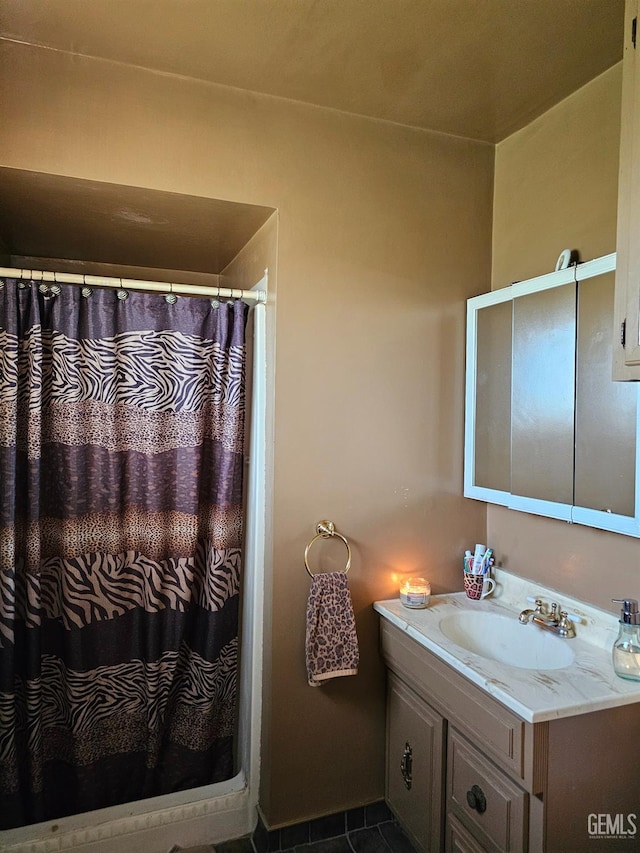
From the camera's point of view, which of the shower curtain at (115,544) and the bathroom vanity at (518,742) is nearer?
the bathroom vanity at (518,742)

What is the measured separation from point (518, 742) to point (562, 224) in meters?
1.56

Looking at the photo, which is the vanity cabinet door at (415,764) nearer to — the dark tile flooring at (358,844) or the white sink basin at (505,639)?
the dark tile flooring at (358,844)

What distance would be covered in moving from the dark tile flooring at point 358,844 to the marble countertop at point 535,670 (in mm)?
767

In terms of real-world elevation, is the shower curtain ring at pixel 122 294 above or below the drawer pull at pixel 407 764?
above

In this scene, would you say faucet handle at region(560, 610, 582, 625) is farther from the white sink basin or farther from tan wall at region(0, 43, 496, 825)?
tan wall at region(0, 43, 496, 825)

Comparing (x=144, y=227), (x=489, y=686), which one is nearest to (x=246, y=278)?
(x=144, y=227)

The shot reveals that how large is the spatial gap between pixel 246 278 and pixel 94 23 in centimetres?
99

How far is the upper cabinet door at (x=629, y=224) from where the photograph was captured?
129 centimetres

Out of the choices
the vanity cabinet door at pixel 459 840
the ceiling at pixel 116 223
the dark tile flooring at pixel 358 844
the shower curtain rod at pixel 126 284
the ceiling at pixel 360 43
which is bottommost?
the dark tile flooring at pixel 358 844

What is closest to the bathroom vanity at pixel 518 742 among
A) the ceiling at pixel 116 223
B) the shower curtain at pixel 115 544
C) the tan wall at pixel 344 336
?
the tan wall at pixel 344 336

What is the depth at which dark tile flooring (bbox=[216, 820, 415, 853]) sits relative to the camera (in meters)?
1.98

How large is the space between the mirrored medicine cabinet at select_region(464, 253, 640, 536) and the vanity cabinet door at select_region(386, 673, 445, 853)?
741mm

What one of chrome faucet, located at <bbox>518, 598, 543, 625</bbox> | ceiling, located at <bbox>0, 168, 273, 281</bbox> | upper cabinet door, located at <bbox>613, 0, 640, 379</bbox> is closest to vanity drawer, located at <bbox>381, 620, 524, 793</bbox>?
A: chrome faucet, located at <bbox>518, 598, 543, 625</bbox>

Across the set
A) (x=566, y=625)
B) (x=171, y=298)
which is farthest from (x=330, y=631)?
(x=171, y=298)
